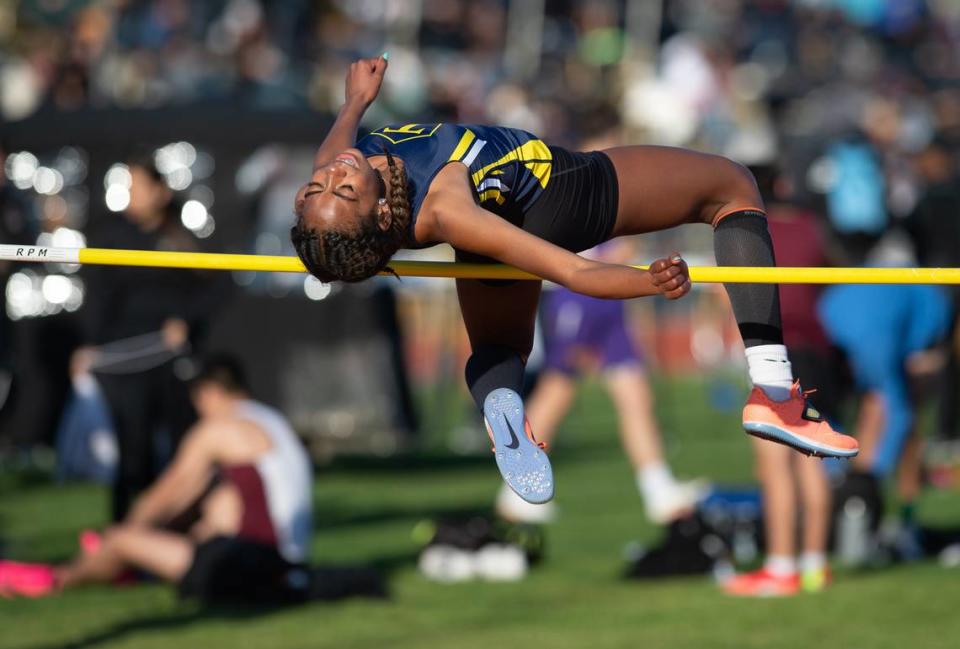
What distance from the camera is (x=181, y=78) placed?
57.1ft

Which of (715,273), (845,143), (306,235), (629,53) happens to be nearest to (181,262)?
(306,235)

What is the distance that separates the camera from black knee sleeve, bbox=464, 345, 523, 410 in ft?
19.3

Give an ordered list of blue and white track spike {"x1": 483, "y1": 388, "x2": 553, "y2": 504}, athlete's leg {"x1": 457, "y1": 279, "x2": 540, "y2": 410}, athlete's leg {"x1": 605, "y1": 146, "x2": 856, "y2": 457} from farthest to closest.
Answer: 1. athlete's leg {"x1": 457, "y1": 279, "x2": 540, "y2": 410}
2. athlete's leg {"x1": 605, "y1": 146, "x2": 856, "y2": 457}
3. blue and white track spike {"x1": 483, "y1": 388, "x2": 553, "y2": 504}

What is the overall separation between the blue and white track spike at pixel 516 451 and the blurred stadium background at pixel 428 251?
2.05 m

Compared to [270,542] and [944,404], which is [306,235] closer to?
[270,542]

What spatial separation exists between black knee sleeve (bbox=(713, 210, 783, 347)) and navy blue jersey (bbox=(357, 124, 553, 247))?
71 cm

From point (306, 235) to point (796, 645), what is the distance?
331 cm

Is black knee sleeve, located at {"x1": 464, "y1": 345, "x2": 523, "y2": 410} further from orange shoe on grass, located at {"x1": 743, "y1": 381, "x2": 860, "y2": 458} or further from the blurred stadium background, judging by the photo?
the blurred stadium background

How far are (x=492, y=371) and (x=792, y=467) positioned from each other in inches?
132

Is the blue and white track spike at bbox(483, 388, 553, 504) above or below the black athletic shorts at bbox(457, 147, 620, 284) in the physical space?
below

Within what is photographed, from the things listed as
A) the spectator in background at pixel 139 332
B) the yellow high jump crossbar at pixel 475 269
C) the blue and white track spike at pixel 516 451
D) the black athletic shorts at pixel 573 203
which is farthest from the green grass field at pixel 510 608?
the black athletic shorts at pixel 573 203

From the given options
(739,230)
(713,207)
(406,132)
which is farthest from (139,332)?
(739,230)

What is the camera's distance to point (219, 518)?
888cm

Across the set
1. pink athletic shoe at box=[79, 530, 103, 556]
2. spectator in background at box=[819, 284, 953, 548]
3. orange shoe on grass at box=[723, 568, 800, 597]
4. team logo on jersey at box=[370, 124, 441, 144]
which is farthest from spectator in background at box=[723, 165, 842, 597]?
pink athletic shoe at box=[79, 530, 103, 556]
